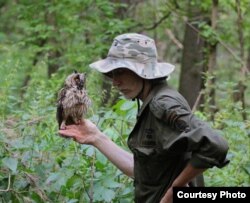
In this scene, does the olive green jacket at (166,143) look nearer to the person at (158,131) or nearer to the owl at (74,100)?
the person at (158,131)

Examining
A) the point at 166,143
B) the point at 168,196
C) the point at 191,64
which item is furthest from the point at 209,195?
the point at 191,64

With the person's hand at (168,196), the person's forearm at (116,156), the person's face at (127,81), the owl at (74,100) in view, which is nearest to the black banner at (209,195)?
the person's hand at (168,196)

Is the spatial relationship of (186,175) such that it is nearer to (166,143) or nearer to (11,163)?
(166,143)

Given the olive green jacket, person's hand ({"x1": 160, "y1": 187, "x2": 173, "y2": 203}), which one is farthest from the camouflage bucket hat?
person's hand ({"x1": 160, "y1": 187, "x2": 173, "y2": 203})

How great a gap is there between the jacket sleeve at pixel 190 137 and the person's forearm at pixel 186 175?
0.04 meters

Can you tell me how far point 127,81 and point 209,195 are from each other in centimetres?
85

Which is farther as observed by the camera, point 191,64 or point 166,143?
point 191,64

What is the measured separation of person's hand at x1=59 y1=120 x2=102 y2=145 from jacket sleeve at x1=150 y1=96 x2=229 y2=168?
660 mm

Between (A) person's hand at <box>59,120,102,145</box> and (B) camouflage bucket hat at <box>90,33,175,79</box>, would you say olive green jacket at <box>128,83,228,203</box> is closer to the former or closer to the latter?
(B) camouflage bucket hat at <box>90,33,175,79</box>

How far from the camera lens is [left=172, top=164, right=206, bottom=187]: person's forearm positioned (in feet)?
10.8

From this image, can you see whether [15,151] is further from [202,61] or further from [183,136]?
[202,61]

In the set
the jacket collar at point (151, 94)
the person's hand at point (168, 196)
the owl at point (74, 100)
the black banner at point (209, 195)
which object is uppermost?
the jacket collar at point (151, 94)

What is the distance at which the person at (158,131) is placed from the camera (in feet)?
10.5

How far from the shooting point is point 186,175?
330 centimetres
